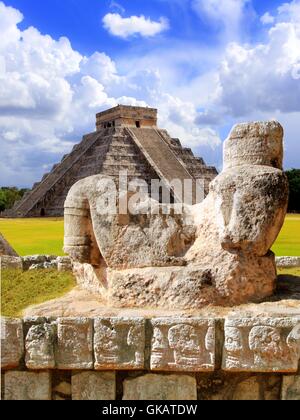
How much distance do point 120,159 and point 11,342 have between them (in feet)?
137

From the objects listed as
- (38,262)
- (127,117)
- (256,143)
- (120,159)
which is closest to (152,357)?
(256,143)

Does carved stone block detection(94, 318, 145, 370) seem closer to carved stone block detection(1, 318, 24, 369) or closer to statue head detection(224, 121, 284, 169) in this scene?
carved stone block detection(1, 318, 24, 369)

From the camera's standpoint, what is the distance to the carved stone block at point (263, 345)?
15.2ft

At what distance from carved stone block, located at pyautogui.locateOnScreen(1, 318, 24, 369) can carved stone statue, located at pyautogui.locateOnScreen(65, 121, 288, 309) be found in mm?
1088

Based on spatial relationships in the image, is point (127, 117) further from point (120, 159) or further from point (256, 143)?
point (256, 143)

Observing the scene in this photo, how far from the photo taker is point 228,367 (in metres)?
4.70

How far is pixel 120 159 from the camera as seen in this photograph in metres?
46.2

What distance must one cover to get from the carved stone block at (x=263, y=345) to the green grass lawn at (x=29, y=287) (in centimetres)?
229

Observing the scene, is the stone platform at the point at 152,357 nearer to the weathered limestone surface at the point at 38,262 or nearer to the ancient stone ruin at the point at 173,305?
the ancient stone ruin at the point at 173,305

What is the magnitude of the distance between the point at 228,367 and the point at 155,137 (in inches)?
1890

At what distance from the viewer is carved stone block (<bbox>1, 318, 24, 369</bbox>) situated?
4.90 meters

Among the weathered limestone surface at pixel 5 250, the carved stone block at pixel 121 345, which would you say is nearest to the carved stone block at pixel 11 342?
the carved stone block at pixel 121 345

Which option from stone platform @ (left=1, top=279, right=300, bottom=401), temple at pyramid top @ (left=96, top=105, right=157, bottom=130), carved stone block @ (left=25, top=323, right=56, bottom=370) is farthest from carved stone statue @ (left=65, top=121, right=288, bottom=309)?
temple at pyramid top @ (left=96, top=105, right=157, bottom=130)

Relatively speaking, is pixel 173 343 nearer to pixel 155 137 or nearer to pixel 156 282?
pixel 156 282
